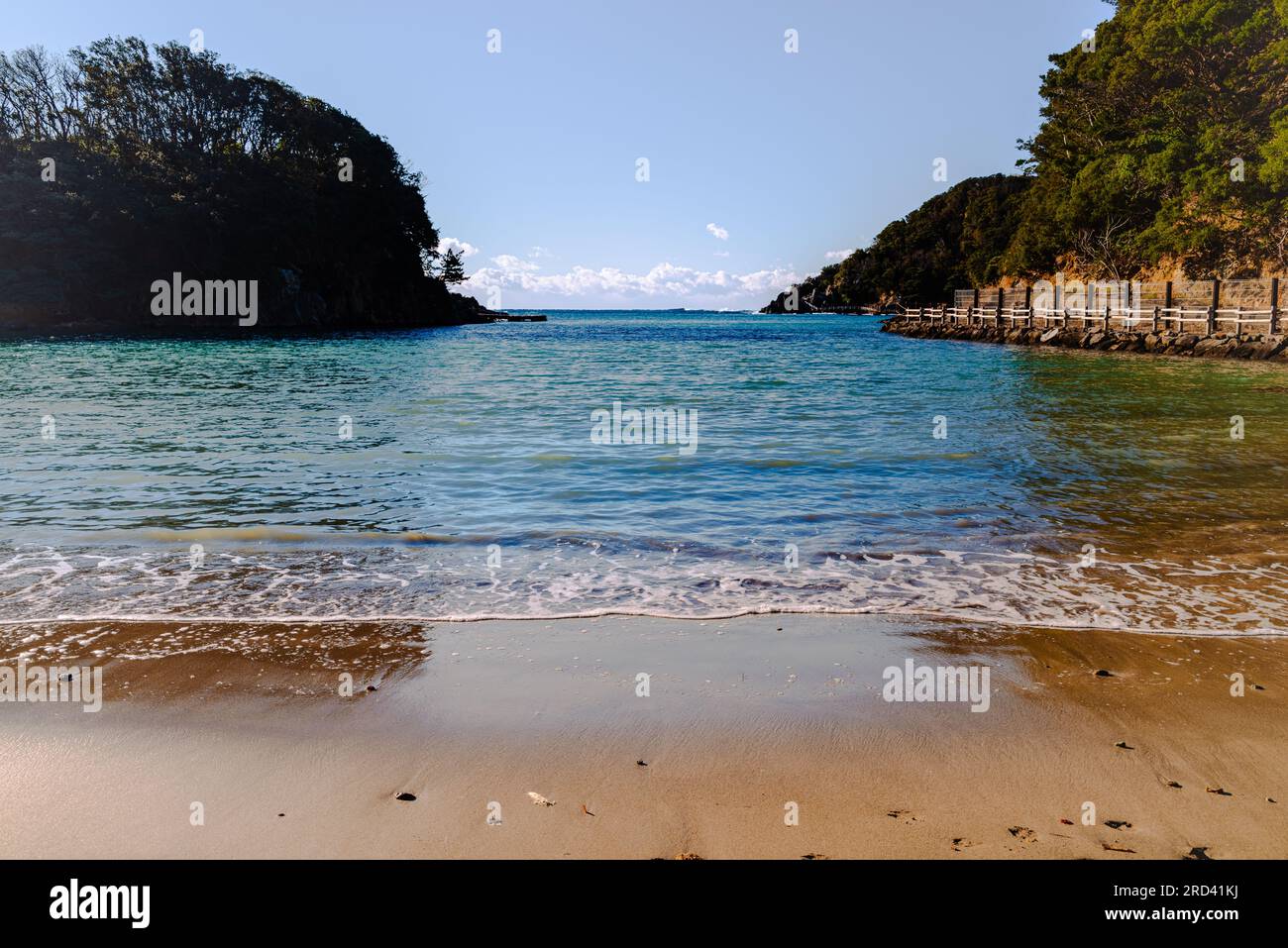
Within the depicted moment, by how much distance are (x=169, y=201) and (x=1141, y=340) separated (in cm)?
7009

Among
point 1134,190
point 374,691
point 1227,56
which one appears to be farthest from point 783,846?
point 1134,190

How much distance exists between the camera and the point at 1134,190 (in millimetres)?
52875

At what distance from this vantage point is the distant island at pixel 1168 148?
142 ft

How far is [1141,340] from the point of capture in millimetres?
41062

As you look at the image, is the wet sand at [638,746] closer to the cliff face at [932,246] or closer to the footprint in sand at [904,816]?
the footprint in sand at [904,816]

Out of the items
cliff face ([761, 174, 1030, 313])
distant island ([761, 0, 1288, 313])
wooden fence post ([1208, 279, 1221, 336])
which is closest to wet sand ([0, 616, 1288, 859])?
wooden fence post ([1208, 279, 1221, 336])

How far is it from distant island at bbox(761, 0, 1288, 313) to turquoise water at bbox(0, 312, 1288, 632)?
29792 millimetres

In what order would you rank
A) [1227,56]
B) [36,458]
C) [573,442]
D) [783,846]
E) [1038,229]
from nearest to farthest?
[783,846] < [36,458] < [573,442] < [1227,56] < [1038,229]

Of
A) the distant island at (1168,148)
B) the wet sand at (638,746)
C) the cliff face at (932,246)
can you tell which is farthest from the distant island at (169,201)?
the cliff face at (932,246)

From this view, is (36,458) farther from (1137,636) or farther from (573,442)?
(1137,636)

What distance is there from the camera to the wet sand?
128 inches

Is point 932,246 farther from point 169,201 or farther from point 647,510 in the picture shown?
point 647,510

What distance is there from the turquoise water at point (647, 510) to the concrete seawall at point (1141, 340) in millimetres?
14747

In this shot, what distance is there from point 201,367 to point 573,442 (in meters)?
23.5
